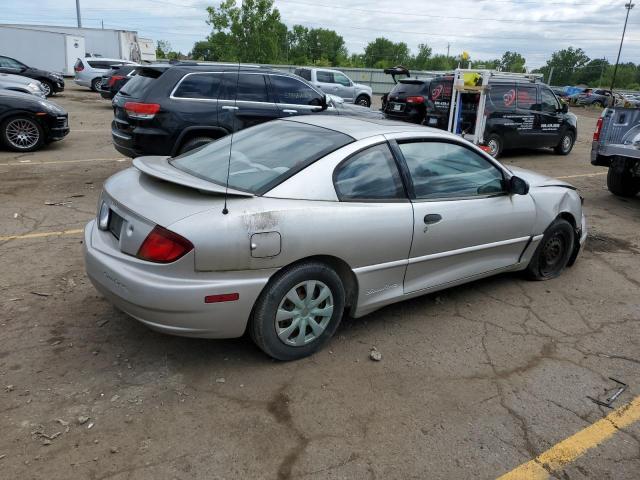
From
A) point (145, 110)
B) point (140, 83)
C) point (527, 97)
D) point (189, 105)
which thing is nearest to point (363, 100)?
point (527, 97)

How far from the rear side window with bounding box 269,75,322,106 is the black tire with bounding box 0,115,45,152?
15.8ft

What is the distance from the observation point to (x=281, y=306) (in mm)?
3217

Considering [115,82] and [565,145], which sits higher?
[115,82]

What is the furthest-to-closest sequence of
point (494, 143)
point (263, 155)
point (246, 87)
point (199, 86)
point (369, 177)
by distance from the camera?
point (494, 143) → point (246, 87) → point (199, 86) → point (263, 155) → point (369, 177)

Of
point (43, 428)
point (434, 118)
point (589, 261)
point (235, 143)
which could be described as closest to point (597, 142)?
point (589, 261)

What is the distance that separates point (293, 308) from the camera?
3.29 m

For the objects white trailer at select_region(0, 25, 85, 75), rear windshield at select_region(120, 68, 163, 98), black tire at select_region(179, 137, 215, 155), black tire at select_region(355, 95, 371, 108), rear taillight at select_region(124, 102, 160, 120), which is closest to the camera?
rear taillight at select_region(124, 102, 160, 120)

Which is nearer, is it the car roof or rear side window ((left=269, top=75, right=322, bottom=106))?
the car roof

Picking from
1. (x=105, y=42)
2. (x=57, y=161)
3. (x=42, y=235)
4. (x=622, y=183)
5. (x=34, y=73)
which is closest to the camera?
(x=42, y=235)

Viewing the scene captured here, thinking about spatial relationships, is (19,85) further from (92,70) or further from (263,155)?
(92,70)

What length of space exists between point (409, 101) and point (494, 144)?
262 cm

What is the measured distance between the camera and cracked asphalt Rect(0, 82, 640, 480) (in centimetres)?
260

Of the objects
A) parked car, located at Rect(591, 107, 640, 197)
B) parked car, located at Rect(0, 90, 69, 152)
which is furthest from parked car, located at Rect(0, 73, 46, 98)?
parked car, located at Rect(591, 107, 640, 197)

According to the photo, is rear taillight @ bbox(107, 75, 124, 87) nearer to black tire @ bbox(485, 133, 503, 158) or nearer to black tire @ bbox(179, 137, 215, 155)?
black tire @ bbox(179, 137, 215, 155)
